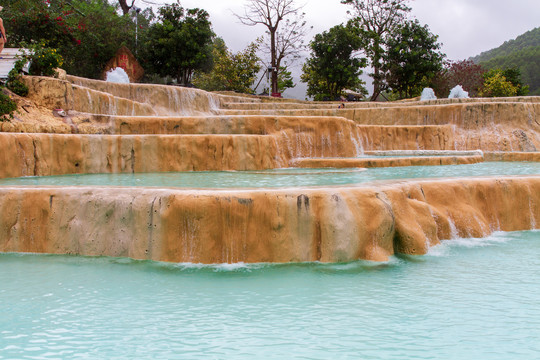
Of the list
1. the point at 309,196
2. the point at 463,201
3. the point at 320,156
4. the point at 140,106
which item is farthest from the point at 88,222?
the point at 140,106

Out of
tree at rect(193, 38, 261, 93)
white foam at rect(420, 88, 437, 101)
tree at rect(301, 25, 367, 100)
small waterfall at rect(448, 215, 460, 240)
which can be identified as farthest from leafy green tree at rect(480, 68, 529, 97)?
small waterfall at rect(448, 215, 460, 240)

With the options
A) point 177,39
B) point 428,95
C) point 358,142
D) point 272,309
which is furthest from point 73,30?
point 272,309

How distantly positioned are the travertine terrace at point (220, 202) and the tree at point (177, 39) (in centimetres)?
1345

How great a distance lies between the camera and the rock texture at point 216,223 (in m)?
4.25

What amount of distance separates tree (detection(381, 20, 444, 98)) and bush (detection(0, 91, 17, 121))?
21.2 m

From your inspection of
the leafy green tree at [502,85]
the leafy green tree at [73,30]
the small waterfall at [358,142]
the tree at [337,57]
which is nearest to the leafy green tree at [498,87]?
the leafy green tree at [502,85]

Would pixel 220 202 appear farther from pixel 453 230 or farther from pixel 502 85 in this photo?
pixel 502 85

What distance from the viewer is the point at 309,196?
4.37 m

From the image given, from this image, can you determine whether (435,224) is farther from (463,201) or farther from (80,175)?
(80,175)

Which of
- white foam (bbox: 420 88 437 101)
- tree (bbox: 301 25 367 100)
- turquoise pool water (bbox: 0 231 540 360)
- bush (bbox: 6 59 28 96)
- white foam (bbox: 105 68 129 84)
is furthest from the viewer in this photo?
tree (bbox: 301 25 367 100)

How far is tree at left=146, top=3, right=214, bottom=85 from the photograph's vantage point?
2273 cm

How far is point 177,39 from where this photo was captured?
2267 cm

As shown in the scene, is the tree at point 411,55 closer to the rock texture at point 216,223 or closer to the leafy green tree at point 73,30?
the leafy green tree at point 73,30

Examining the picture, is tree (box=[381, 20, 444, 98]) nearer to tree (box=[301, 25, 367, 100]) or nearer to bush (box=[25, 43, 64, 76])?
tree (box=[301, 25, 367, 100])
